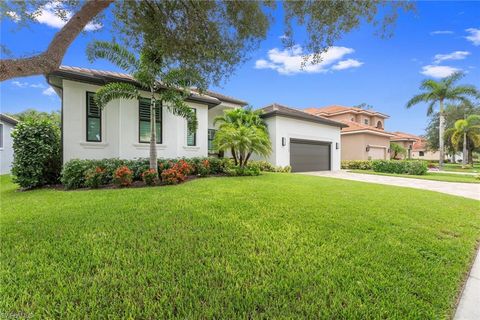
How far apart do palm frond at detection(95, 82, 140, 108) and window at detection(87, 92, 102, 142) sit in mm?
1822

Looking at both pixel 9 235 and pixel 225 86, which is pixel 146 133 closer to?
pixel 225 86

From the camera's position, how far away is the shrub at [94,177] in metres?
8.12

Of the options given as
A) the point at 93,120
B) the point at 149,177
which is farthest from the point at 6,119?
the point at 149,177

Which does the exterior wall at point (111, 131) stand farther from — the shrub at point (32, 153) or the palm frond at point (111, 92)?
the palm frond at point (111, 92)

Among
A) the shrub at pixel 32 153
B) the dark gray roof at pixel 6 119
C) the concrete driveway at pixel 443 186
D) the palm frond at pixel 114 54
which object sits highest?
the palm frond at pixel 114 54

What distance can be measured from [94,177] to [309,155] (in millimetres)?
15133


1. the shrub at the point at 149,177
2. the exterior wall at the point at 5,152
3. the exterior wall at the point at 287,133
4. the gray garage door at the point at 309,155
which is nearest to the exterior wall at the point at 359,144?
the gray garage door at the point at 309,155

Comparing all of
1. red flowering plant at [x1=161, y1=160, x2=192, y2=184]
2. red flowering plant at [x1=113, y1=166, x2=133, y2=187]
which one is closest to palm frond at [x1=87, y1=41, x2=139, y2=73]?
red flowering plant at [x1=113, y1=166, x2=133, y2=187]

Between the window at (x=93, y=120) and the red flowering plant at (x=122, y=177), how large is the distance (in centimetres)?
316

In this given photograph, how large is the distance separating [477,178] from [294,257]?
59.9 feet

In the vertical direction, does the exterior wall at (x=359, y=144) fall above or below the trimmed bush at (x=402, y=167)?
above

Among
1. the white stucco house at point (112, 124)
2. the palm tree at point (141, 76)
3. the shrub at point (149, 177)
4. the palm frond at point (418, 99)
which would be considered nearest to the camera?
the palm tree at point (141, 76)

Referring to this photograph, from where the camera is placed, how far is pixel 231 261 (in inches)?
119

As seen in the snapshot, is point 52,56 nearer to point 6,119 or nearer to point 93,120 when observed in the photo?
point 93,120
